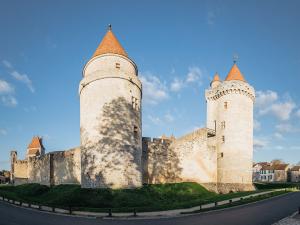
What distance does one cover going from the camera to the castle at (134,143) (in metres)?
24.7

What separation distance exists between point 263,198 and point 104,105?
55.1 feet

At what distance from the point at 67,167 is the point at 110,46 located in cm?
1838

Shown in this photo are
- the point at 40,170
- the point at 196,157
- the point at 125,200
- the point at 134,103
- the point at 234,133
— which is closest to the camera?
the point at 125,200

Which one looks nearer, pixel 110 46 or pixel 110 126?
pixel 110 126

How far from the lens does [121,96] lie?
25.6 meters

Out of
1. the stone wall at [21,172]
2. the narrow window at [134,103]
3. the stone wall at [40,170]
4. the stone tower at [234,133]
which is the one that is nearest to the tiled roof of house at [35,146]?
the stone wall at [21,172]

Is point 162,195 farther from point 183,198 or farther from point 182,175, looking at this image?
→ point 182,175

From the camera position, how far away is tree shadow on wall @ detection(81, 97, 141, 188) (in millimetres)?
24172

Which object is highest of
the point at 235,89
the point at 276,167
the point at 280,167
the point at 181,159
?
the point at 235,89

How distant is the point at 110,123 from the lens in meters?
24.8

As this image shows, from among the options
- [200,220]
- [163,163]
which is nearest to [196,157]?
[163,163]

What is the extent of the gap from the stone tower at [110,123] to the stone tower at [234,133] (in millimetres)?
13886

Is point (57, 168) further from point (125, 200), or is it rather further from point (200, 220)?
point (200, 220)

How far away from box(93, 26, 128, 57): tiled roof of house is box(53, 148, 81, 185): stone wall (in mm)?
14232
